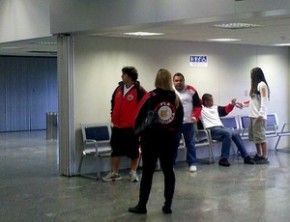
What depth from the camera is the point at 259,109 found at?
9.41m

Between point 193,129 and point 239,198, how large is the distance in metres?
2.45

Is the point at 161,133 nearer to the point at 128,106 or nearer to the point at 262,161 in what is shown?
the point at 128,106

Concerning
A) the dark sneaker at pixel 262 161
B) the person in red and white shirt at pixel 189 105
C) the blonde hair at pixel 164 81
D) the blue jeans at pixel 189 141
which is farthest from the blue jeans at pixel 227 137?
the blonde hair at pixel 164 81

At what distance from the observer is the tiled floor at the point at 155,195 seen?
5918mm

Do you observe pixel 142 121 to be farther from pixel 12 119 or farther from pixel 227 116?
pixel 12 119

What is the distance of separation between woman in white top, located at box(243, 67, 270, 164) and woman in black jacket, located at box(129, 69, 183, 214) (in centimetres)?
375

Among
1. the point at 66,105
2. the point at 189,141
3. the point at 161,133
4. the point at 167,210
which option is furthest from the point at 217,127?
the point at 161,133

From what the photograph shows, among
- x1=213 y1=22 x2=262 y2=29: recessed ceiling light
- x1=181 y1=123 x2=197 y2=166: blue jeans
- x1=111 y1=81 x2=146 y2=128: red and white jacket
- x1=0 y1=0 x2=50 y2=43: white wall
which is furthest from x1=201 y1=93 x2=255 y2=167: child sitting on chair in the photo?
x1=0 y1=0 x2=50 y2=43: white wall

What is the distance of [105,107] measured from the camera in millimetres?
8836

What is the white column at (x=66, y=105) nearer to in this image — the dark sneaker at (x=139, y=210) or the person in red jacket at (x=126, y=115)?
the person in red jacket at (x=126, y=115)

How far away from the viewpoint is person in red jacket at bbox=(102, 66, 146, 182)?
7656 millimetres

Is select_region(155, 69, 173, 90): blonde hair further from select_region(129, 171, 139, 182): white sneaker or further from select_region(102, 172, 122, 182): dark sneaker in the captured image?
select_region(102, 172, 122, 182): dark sneaker

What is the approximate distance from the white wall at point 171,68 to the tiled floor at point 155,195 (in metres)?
1.30

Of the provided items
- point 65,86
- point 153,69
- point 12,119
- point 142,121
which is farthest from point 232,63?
point 12,119
